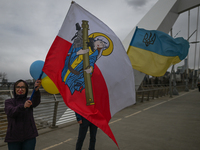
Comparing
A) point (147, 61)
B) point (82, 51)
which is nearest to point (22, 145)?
point (82, 51)

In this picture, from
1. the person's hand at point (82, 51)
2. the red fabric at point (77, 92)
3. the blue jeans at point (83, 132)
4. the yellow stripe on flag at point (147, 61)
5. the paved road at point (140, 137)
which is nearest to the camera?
the red fabric at point (77, 92)

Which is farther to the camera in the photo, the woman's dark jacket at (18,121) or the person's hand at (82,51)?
the person's hand at (82,51)

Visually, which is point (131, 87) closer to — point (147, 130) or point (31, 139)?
point (31, 139)

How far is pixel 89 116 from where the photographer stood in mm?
2656

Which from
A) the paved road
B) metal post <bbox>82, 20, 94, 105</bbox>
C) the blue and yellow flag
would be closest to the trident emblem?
the blue and yellow flag

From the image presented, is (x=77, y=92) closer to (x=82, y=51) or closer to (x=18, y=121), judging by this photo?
(x=82, y=51)

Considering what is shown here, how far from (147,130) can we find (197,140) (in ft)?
4.65

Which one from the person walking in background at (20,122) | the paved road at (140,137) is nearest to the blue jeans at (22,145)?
the person walking in background at (20,122)

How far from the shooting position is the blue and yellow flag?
15.4 feet

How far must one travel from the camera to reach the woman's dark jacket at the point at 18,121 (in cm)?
227

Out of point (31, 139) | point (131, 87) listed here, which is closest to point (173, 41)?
point (131, 87)

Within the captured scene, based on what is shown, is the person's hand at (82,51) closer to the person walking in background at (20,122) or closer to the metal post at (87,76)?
the metal post at (87,76)

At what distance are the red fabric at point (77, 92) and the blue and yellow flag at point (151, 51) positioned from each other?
1.96m

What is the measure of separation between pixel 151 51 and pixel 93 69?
96.1 inches
